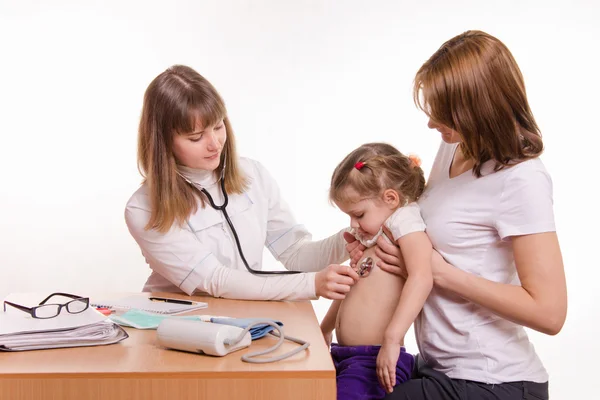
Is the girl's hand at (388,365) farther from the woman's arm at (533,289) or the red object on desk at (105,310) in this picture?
the red object on desk at (105,310)

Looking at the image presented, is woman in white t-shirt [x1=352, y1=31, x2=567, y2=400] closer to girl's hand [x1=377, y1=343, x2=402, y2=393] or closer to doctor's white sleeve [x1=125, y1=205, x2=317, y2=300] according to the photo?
girl's hand [x1=377, y1=343, x2=402, y2=393]

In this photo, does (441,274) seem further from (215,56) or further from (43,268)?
(43,268)

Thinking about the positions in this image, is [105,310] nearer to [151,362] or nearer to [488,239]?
[151,362]

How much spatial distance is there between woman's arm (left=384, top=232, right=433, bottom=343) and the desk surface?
17 centimetres

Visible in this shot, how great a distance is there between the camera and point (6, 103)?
370cm

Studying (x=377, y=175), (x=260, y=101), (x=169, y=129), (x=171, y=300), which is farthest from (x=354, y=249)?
(x=260, y=101)

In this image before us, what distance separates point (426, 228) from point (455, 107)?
0.31 meters

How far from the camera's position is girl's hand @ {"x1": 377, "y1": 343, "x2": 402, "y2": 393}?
1.58 m

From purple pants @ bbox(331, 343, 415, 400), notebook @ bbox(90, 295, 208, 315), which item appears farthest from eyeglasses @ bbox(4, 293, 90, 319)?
purple pants @ bbox(331, 343, 415, 400)

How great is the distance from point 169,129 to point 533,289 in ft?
3.57

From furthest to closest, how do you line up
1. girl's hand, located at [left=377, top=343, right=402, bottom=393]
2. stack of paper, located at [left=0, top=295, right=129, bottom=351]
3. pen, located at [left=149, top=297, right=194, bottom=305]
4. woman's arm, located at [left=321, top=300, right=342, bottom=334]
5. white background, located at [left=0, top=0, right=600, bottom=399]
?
1. white background, located at [left=0, top=0, right=600, bottom=399]
2. woman's arm, located at [left=321, top=300, right=342, bottom=334]
3. pen, located at [left=149, top=297, right=194, bottom=305]
4. girl's hand, located at [left=377, top=343, right=402, bottom=393]
5. stack of paper, located at [left=0, top=295, right=129, bottom=351]

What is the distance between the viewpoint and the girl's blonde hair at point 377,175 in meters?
1.81

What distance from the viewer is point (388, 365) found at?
1583 mm

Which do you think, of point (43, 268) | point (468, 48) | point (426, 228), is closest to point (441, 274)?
point (426, 228)
